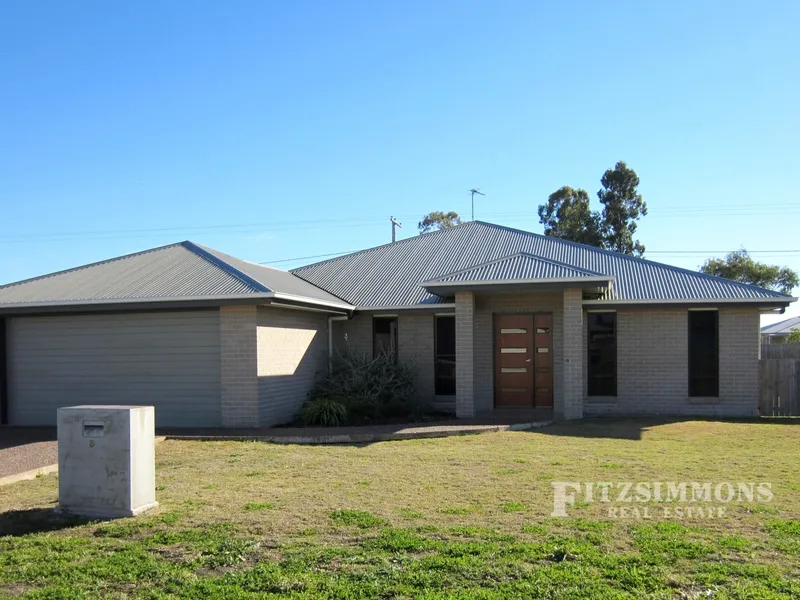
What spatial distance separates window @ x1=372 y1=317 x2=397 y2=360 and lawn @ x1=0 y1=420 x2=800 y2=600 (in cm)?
813

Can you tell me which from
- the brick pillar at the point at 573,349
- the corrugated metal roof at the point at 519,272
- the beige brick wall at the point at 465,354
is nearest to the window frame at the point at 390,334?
the beige brick wall at the point at 465,354

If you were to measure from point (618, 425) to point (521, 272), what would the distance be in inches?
150

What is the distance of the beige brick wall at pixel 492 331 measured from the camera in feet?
55.5

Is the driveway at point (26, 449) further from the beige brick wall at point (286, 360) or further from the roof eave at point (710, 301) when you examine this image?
the roof eave at point (710, 301)

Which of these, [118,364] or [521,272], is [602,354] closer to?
[521,272]

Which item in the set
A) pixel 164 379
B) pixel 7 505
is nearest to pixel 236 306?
pixel 164 379

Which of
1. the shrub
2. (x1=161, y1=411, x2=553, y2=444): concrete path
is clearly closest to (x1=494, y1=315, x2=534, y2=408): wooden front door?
the shrub

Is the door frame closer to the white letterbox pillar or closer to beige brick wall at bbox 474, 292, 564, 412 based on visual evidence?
beige brick wall at bbox 474, 292, 564, 412

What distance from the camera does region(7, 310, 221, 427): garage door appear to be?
1466 cm

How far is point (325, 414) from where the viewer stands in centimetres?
1474

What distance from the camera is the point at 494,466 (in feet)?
30.8

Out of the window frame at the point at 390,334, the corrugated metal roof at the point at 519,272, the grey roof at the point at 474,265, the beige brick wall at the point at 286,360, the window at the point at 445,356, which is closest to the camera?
the beige brick wall at the point at 286,360

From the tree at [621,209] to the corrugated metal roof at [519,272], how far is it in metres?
26.8

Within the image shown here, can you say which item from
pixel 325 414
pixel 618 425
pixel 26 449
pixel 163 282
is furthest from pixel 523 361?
pixel 26 449
